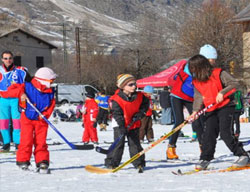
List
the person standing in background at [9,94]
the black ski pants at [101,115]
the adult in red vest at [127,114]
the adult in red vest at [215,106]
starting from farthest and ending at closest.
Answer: the black ski pants at [101,115] → the person standing in background at [9,94] → the adult in red vest at [127,114] → the adult in red vest at [215,106]

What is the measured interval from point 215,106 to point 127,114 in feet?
3.58

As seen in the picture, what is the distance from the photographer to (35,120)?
7.23 m

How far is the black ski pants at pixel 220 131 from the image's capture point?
679cm

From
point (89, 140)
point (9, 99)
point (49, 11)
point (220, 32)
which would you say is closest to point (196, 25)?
point (220, 32)

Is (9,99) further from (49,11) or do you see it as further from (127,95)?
(49,11)

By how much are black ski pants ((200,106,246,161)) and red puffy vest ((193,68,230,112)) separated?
0.28 feet

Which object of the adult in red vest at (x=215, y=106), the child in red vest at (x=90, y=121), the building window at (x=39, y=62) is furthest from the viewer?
the building window at (x=39, y=62)

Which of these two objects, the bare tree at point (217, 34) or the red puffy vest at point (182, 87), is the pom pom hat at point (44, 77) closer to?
the red puffy vest at point (182, 87)

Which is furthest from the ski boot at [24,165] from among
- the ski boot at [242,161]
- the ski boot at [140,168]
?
the ski boot at [242,161]

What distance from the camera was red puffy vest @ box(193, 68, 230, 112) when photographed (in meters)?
6.79

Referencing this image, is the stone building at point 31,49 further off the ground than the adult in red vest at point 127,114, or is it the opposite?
the stone building at point 31,49

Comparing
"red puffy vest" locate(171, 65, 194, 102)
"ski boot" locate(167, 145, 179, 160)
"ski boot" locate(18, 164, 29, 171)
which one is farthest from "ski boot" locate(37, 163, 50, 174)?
"red puffy vest" locate(171, 65, 194, 102)

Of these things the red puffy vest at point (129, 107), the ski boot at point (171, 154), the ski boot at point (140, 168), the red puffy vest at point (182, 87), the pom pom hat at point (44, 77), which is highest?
the pom pom hat at point (44, 77)

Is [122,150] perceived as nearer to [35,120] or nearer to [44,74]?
[35,120]
